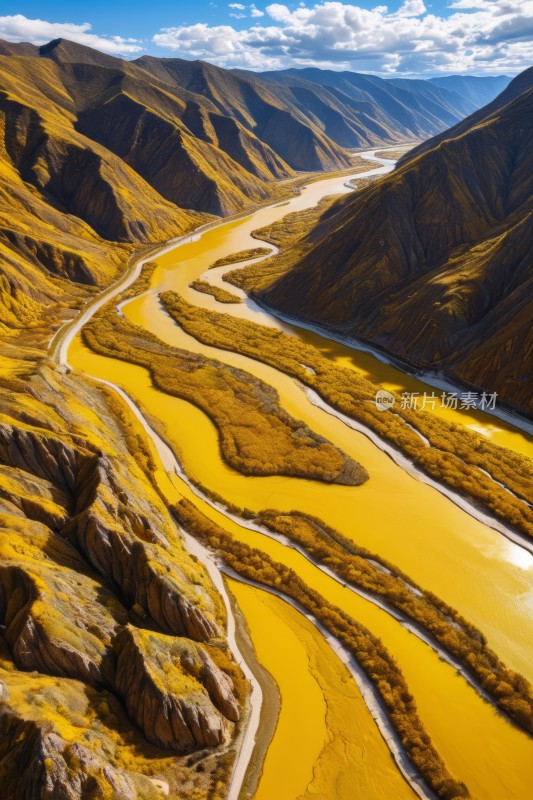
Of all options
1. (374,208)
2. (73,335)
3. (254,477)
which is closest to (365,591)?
(254,477)

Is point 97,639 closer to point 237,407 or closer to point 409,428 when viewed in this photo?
point 237,407

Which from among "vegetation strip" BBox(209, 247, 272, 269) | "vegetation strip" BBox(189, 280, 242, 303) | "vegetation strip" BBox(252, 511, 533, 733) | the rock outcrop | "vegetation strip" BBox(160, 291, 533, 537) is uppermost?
"vegetation strip" BBox(209, 247, 272, 269)

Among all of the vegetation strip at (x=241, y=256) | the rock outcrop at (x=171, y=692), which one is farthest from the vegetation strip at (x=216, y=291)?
the rock outcrop at (x=171, y=692)

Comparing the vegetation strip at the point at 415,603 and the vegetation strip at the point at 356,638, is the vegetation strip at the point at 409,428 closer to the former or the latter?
the vegetation strip at the point at 415,603

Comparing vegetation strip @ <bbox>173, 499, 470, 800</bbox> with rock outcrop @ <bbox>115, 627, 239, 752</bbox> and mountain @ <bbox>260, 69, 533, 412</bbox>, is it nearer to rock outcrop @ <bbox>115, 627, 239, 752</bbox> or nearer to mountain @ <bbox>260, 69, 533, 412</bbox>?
rock outcrop @ <bbox>115, 627, 239, 752</bbox>

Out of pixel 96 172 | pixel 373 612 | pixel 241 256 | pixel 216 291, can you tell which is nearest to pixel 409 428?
pixel 373 612

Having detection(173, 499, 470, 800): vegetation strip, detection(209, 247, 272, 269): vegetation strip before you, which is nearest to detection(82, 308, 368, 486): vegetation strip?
detection(173, 499, 470, 800): vegetation strip
